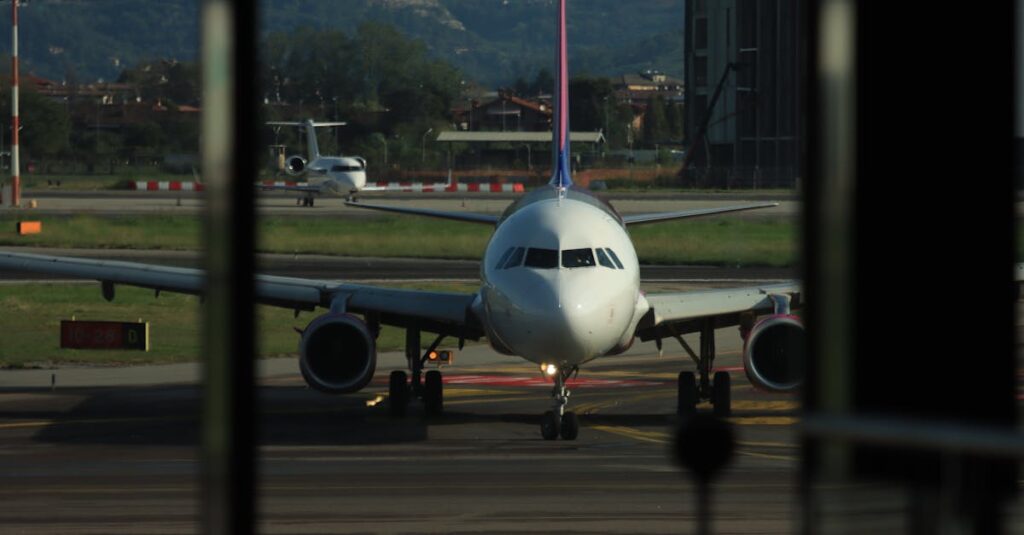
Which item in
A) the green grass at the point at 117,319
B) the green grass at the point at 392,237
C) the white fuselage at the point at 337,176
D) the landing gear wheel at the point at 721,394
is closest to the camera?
the landing gear wheel at the point at 721,394

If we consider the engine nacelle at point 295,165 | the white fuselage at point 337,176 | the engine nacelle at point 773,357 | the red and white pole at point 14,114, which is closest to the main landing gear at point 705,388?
the engine nacelle at point 773,357

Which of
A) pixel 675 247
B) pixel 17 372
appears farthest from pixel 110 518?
pixel 675 247

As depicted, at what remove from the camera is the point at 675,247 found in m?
58.5

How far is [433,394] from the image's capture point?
76.4ft

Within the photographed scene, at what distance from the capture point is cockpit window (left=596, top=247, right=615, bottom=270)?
20.4 metres

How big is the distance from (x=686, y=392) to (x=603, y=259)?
3.70 metres

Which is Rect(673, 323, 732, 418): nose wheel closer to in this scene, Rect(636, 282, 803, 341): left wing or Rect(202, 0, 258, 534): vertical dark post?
Rect(636, 282, 803, 341): left wing

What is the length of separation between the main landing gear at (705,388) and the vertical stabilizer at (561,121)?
3528mm

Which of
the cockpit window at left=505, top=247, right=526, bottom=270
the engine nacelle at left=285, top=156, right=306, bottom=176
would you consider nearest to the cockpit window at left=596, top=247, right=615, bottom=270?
the cockpit window at left=505, top=247, right=526, bottom=270

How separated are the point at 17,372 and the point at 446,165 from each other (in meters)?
99.0

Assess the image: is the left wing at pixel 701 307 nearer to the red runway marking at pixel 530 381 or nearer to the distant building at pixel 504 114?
the red runway marking at pixel 530 381

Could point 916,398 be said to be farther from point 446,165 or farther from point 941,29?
point 446,165

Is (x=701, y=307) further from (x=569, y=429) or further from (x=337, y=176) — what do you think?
(x=337, y=176)

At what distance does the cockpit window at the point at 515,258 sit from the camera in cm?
2038
